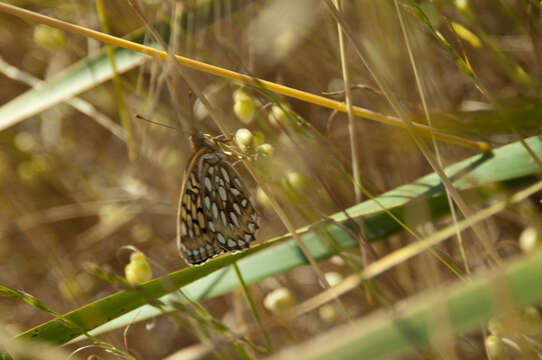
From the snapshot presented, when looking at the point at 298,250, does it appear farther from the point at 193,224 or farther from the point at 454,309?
the point at 454,309

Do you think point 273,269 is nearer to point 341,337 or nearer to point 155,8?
point 341,337

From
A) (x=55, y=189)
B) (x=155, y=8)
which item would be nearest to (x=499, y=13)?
(x=155, y=8)

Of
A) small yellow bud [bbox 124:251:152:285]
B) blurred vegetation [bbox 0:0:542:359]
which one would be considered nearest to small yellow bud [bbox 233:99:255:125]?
blurred vegetation [bbox 0:0:542:359]

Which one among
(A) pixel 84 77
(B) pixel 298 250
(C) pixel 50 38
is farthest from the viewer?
(C) pixel 50 38

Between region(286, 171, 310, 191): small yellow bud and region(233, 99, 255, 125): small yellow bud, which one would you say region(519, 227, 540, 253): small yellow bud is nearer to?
region(286, 171, 310, 191): small yellow bud

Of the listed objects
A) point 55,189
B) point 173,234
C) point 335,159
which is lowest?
point 335,159

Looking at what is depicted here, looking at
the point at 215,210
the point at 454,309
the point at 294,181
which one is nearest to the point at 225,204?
the point at 215,210
